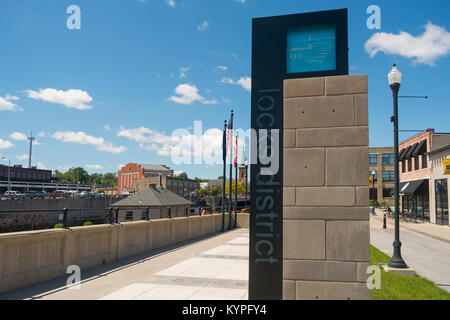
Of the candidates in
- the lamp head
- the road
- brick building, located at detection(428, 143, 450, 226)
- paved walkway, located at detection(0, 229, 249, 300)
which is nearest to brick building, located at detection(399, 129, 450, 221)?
brick building, located at detection(428, 143, 450, 226)

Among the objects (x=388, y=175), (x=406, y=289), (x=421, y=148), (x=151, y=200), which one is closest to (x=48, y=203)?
(x=151, y=200)

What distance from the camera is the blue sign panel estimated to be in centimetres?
530

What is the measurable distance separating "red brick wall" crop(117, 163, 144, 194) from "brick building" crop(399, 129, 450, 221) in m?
91.7

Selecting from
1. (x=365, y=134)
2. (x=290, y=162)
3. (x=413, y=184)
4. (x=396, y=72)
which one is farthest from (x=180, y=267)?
(x=413, y=184)

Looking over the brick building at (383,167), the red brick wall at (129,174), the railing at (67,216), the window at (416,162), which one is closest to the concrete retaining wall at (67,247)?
the railing at (67,216)

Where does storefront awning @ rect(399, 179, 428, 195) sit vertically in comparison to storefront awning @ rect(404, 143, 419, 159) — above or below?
below

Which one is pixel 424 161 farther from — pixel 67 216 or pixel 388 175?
pixel 388 175

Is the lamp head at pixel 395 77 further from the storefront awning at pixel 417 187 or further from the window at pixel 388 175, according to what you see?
the window at pixel 388 175

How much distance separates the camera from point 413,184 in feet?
126

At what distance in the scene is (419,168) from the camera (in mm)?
38438

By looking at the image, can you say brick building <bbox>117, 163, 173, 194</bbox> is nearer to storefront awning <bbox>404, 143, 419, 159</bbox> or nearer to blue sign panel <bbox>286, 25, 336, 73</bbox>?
storefront awning <bbox>404, 143, 419, 159</bbox>

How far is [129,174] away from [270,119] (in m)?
124
